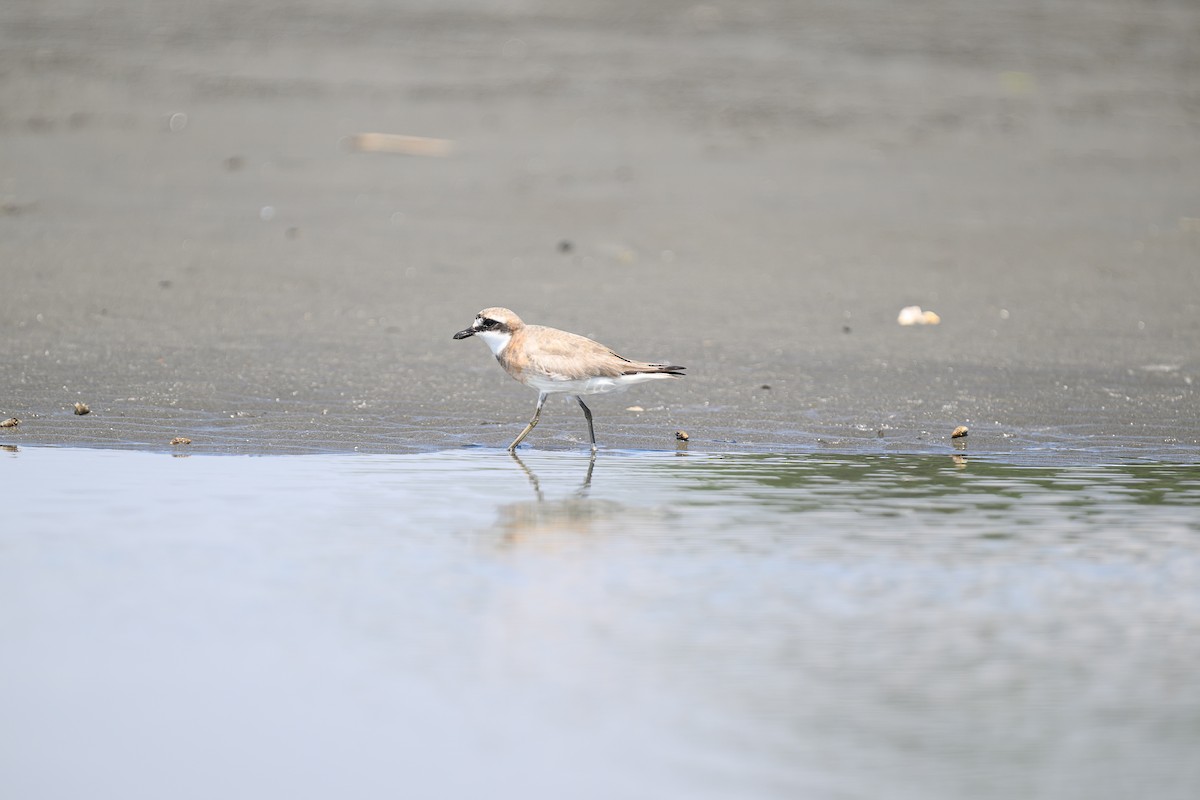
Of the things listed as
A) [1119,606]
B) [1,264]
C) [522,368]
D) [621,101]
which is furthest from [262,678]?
[621,101]

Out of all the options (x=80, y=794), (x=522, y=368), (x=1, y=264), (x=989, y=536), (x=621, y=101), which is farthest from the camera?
(x=621, y=101)

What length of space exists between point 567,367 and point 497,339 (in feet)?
2.02

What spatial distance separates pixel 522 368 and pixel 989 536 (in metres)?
2.97

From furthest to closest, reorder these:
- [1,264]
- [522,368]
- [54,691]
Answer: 1. [1,264]
2. [522,368]
3. [54,691]

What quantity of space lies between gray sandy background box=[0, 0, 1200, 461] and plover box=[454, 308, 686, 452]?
0.31 meters

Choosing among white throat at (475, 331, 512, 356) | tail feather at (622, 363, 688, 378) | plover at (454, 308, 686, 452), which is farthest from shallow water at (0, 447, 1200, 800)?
white throat at (475, 331, 512, 356)

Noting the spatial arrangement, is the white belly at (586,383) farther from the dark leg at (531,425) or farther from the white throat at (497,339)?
the white throat at (497,339)

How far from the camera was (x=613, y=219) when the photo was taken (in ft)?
42.8

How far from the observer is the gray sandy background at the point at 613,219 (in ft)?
29.4

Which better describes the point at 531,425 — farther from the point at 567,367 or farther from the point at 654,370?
the point at 654,370

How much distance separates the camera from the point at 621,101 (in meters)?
15.3

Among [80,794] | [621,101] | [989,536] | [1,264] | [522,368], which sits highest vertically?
[621,101]

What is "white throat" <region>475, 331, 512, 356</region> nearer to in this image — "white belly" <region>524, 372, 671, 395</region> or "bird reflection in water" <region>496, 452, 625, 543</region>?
"white belly" <region>524, 372, 671, 395</region>

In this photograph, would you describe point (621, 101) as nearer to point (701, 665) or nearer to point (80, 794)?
point (701, 665)
